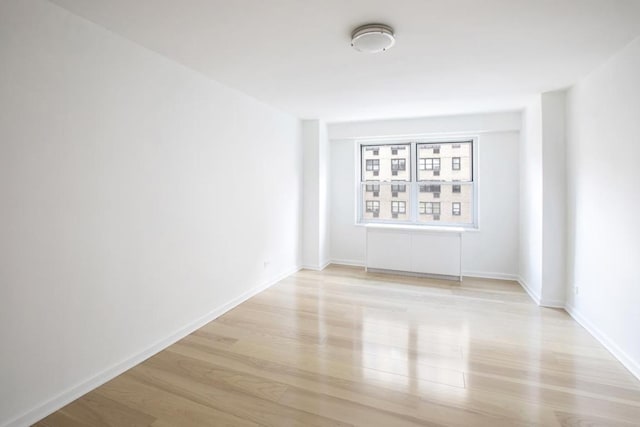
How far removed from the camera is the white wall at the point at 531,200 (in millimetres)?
3746

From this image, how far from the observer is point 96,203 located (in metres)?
2.17

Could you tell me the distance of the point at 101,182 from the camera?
2199mm

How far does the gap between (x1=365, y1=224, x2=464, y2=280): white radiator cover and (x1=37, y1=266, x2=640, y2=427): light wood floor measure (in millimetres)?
1142

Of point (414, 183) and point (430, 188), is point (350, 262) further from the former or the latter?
point (430, 188)

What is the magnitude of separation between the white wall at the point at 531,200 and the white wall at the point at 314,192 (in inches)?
118

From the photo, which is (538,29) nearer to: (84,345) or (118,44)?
(118,44)

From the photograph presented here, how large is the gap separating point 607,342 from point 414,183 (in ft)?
10.6

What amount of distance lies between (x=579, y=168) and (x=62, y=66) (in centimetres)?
455

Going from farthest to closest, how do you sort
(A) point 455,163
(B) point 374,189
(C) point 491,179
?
(B) point 374,189, (A) point 455,163, (C) point 491,179

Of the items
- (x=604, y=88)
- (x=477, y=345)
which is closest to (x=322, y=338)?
(x=477, y=345)

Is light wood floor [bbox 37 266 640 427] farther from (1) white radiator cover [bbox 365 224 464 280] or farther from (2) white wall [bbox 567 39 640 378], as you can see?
(1) white radiator cover [bbox 365 224 464 280]

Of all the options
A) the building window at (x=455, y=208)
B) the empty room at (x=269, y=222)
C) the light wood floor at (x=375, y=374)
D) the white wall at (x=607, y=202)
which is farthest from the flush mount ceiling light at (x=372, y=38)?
the building window at (x=455, y=208)

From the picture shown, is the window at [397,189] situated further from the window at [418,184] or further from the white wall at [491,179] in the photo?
the white wall at [491,179]

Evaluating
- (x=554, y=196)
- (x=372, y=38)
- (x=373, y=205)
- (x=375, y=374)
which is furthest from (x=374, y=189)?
(x=375, y=374)
